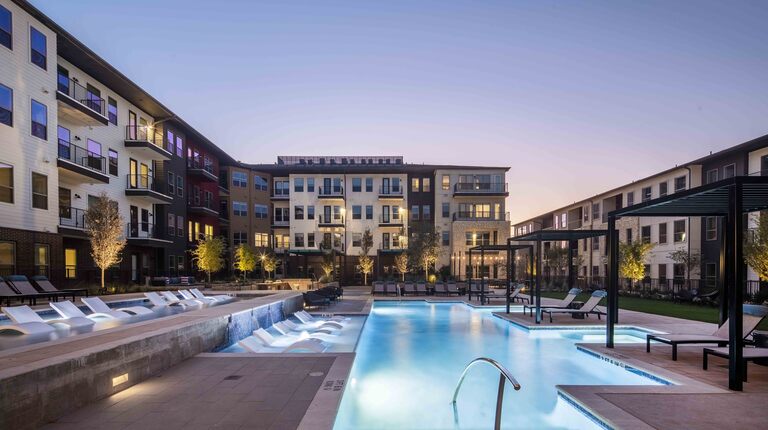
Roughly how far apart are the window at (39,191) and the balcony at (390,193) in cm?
2860

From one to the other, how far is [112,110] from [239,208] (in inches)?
729

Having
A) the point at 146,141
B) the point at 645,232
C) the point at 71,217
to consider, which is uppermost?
the point at 146,141

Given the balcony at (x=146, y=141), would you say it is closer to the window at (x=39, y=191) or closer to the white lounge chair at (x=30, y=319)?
the window at (x=39, y=191)

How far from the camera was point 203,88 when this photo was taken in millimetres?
43156

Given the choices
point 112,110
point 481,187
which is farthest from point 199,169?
point 481,187

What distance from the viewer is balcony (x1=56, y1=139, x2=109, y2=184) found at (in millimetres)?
19656

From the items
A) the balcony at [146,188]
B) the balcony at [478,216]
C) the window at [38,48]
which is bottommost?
the balcony at [478,216]

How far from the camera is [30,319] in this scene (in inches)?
385

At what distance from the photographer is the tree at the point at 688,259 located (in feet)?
87.1

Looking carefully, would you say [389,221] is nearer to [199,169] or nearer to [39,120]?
[199,169]

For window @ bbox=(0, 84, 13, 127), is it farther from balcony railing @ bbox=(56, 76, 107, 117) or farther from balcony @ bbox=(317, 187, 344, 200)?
balcony @ bbox=(317, 187, 344, 200)

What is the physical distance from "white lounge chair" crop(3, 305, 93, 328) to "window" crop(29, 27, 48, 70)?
45.0 ft

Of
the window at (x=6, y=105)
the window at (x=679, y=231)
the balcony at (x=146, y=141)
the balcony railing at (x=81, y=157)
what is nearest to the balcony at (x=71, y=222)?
the balcony railing at (x=81, y=157)

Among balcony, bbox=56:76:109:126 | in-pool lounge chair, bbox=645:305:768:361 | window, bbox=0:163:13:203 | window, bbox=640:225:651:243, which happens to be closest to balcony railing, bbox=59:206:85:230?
window, bbox=0:163:13:203
